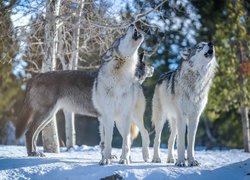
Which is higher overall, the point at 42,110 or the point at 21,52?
the point at 21,52

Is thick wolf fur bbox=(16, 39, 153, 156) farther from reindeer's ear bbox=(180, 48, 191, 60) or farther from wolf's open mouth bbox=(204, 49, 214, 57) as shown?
wolf's open mouth bbox=(204, 49, 214, 57)

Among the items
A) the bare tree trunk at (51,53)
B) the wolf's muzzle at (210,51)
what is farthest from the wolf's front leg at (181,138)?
the bare tree trunk at (51,53)

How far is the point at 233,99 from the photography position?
13.0 meters

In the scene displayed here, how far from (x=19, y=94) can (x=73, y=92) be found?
17.2 metres

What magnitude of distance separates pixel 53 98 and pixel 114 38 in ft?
11.6

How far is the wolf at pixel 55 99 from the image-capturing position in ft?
25.3

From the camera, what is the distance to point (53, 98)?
777 centimetres

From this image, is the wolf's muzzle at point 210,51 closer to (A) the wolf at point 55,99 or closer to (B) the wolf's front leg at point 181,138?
(B) the wolf's front leg at point 181,138

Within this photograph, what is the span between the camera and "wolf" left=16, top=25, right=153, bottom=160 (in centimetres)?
770

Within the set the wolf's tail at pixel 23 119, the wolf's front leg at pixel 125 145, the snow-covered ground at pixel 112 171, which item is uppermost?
the wolf's tail at pixel 23 119

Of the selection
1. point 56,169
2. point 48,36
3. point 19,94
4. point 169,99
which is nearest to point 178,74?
point 169,99

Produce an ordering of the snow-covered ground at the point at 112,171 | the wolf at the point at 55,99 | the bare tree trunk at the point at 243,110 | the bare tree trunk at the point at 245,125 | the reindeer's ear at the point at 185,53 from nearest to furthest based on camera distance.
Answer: the snow-covered ground at the point at 112,171, the reindeer's ear at the point at 185,53, the wolf at the point at 55,99, the bare tree trunk at the point at 243,110, the bare tree trunk at the point at 245,125

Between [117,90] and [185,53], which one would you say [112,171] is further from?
[185,53]

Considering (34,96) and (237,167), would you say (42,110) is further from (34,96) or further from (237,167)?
(237,167)
